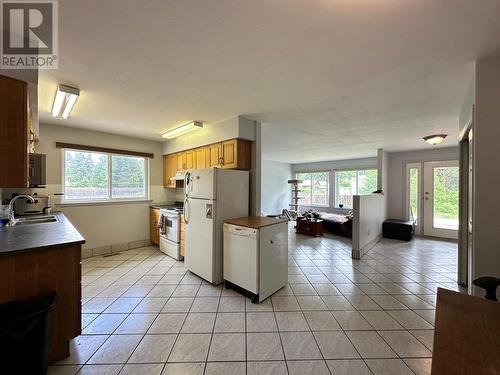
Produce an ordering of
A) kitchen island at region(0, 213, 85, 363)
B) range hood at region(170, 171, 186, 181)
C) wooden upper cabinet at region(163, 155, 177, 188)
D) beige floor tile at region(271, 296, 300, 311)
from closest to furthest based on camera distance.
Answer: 1. kitchen island at region(0, 213, 85, 363)
2. beige floor tile at region(271, 296, 300, 311)
3. range hood at region(170, 171, 186, 181)
4. wooden upper cabinet at region(163, 155, 177, 188)

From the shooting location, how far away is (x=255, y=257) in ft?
8.21

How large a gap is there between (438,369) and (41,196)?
5.16 m

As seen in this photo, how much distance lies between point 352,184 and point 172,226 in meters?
6.71

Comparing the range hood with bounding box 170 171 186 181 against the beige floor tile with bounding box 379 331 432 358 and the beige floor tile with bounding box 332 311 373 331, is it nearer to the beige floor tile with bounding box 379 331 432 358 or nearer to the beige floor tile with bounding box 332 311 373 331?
the beige floor tile with bounding box 332 311 373 331

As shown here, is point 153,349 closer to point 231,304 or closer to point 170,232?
point 231,304

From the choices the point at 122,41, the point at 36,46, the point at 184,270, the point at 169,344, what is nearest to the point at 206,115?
the point at 122,41

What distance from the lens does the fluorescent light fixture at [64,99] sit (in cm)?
228

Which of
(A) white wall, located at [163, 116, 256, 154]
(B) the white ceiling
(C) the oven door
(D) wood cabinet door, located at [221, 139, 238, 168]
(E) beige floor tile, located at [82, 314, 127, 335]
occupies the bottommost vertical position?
(E) beige floor tile, located at [82, 314, 127, 335]

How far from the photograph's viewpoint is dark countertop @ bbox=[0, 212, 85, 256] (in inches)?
57.7

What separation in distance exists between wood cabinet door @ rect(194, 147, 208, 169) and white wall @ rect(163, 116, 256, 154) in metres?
0.10

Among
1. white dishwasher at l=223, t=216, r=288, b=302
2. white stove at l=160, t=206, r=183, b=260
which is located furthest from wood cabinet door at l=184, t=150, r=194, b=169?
white dishwasher at l=223, t=216, r=288, b=302

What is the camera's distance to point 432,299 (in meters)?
2.60

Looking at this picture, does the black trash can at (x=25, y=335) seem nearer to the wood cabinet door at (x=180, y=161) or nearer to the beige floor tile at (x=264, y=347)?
the beige floor tile at (x=264, y=347)

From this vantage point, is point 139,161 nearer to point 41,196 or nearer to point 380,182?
point 41,196
